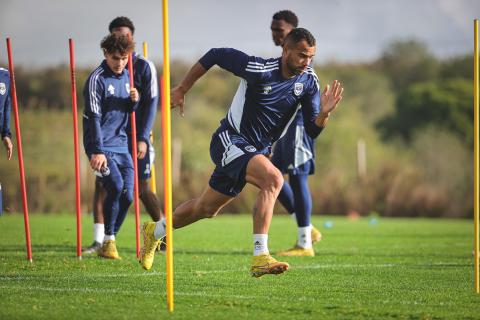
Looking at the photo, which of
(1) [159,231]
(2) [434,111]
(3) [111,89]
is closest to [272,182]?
(1) [159,231]

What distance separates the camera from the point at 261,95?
835cm

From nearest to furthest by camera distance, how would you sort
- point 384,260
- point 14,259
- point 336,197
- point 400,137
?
point 14,259
point 384,260
point 336,197
point 400,137

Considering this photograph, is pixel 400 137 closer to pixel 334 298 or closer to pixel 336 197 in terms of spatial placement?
pixel 336 197

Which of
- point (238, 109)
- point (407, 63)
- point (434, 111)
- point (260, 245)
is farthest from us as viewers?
point (407, 63)

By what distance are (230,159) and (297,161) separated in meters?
3.95

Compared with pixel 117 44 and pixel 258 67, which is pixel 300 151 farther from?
pixel 258 67

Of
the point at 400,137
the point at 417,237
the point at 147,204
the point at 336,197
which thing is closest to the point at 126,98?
the point at 147,204

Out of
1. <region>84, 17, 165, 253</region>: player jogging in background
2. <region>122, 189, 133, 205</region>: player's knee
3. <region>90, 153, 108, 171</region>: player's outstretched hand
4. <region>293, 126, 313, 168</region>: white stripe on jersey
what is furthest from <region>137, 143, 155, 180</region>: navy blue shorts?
<region>293, 126, 313, 168</region>: white stripe on jersey

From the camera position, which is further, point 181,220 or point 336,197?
point 336,197

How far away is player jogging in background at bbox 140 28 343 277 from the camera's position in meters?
8.17

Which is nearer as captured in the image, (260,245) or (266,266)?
(266,266)

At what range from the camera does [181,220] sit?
28.1ft

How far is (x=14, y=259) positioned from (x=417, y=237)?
853 centimetres

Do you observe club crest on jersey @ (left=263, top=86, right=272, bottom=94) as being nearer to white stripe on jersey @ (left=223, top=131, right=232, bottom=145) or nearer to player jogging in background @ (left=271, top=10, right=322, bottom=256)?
white stripe on jersey @ (left=223, top=131, right=232, bottom=145)
